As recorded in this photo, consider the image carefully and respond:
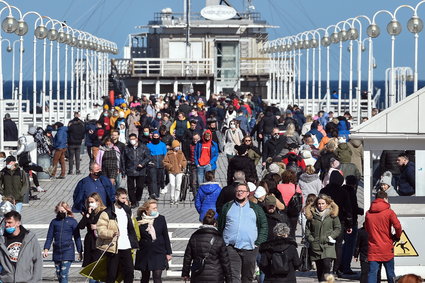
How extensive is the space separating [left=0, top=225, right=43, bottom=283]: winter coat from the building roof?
209 inches

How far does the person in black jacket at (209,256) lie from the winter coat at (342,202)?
12.7 feet

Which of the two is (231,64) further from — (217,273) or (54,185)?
(217,273)

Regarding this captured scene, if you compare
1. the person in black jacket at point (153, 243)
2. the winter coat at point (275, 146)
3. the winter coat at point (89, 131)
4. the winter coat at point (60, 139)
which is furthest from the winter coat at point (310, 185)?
the winter coat at point (89, 131)

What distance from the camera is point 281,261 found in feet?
48.9

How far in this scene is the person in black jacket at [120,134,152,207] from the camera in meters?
26.7

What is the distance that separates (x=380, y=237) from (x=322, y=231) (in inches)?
36.7

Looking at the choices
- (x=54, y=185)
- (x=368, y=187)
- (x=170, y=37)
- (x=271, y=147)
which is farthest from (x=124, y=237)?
(x=170, y=37)

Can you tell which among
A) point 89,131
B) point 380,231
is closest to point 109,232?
point 380,231

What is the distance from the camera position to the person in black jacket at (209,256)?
49.0ft

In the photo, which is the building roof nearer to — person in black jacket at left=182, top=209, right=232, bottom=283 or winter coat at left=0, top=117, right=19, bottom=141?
person in black jacket at left=182, top=209, right=232, bottom=283

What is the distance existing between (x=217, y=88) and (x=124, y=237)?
239 ft

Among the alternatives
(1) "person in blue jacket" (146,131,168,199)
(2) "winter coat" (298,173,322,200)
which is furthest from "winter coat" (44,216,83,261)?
(1) "person in blue jacket" (146,131,168,199)

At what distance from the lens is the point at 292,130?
2998 centimetres

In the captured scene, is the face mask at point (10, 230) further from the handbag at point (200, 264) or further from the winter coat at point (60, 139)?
the winter coat at point (60, 139)
